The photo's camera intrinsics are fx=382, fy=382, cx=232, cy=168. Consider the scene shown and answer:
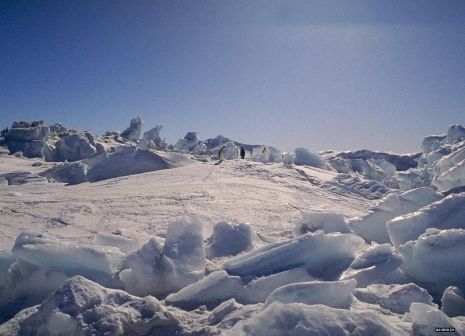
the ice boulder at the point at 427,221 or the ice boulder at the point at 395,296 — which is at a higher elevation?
the ice boulder at the point at 427,221

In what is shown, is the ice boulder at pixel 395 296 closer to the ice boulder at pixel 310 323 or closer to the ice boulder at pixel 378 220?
the ice boulder at pixel 310 323

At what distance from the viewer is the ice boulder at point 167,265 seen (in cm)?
298

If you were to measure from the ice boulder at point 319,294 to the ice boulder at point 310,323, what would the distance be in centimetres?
33

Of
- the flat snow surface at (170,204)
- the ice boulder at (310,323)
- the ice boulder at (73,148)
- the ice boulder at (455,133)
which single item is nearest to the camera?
the ice boulder at (310,323)

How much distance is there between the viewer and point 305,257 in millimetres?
3102

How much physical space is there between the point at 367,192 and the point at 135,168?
6576mm

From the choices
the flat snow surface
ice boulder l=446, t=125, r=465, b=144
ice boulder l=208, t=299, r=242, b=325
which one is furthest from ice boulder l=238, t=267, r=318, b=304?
ice boulder l=446, t=125, r=465, b=144

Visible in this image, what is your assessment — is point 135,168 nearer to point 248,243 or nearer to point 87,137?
point 248,243

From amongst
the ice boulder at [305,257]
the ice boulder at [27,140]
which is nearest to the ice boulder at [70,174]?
the ice boulder at [305,257]

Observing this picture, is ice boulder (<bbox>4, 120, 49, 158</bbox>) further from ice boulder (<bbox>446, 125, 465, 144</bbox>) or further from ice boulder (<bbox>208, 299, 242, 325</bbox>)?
ice boulder (<bbox>208, 299, 242, 325</bbox>)

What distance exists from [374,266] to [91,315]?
7.08 ft

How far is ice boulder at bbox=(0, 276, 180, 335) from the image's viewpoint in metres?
2.20

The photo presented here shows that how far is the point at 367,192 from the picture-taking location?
9250mm

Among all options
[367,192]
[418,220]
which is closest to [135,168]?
[367,192]
